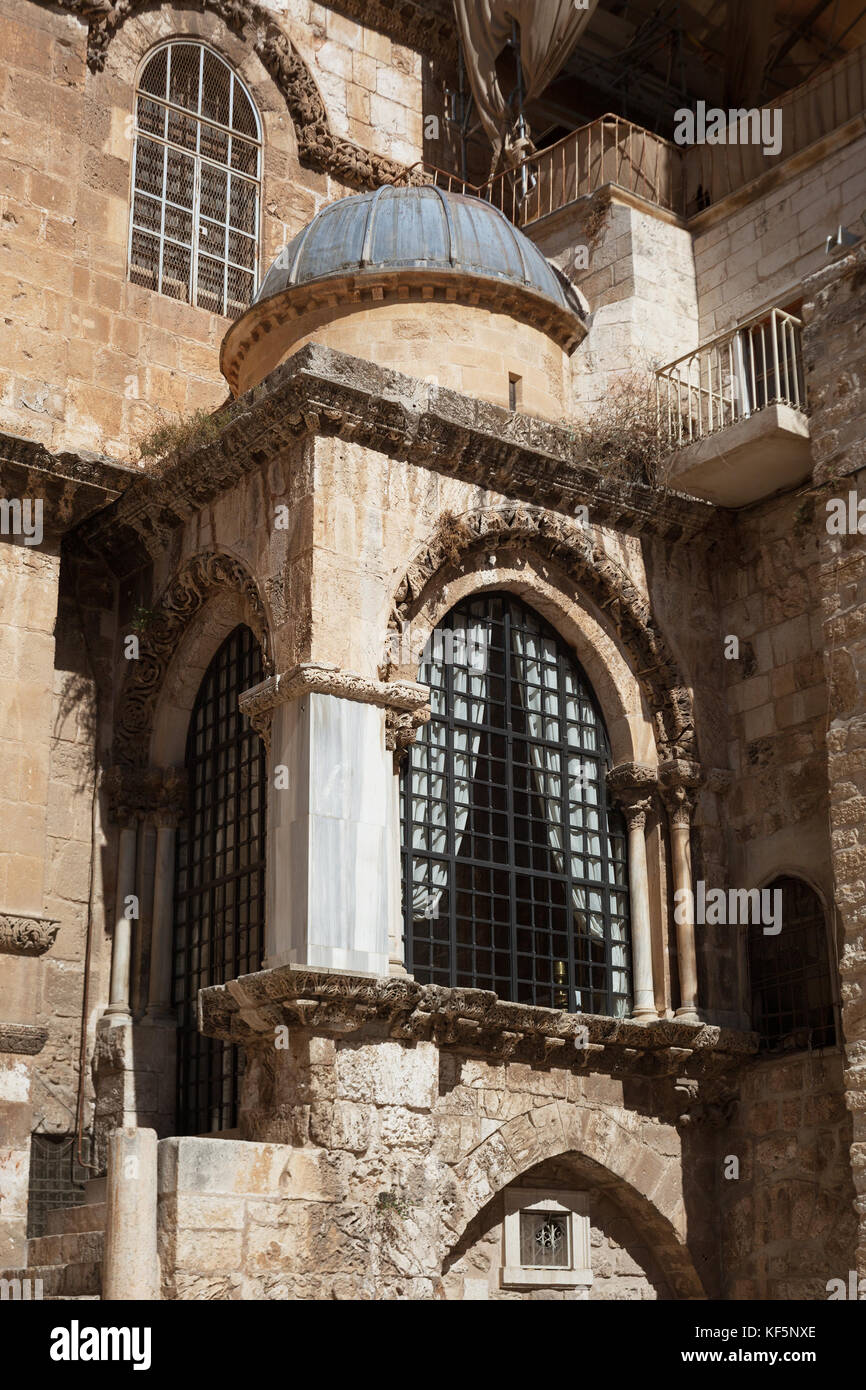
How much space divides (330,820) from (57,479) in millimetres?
3837

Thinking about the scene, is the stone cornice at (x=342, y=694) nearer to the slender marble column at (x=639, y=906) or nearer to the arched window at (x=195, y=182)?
the slender marble column at (x=639, y=906)

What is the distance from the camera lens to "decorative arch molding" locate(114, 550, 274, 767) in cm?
1454

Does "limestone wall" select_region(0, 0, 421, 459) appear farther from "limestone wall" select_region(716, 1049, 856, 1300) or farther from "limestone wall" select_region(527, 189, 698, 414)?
"limestone wall" select_region(716, 1049, 856, 1300)

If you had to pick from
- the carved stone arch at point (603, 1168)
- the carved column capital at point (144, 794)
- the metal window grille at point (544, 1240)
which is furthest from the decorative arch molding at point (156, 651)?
the metal window grille at point (544, 1240)

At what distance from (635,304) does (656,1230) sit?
8257mm

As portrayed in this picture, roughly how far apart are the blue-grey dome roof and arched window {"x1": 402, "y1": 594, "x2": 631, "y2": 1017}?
2.95 meters

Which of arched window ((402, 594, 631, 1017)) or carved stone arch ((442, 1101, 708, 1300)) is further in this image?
arched window ((402, 594, 631, 1017))

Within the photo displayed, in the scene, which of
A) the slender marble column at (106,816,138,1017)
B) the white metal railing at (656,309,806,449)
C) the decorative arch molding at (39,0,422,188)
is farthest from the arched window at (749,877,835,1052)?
the decorative arch molding at (39,0,422,188)

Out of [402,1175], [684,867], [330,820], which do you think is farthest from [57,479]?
[402,1175]

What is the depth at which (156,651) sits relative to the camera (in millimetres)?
15039
